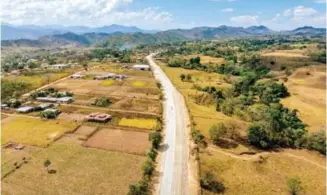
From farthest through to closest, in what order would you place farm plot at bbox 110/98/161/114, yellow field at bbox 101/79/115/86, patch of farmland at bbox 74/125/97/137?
yellow field at bbox 101/79/115/86 → farm plot at bbox 110/98/161/114 → patch of farmland at bbox 74/125/97/137

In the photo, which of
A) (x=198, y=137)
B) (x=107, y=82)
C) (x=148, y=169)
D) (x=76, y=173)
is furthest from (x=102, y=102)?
(x=148, y=169)

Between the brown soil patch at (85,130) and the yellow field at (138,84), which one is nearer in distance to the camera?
the brown soil patch at (85,130)

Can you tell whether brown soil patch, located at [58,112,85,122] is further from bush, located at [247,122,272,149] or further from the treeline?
bush, located at [247,122,272,149]

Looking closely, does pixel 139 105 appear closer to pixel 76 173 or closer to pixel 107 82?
pixel 107 82

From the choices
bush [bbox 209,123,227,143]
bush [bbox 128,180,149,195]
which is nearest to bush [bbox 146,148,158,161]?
bush [bbox 128,180,149,195]

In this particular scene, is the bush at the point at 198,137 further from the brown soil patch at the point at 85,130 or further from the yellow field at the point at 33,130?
the yellow field at the point at 33,130

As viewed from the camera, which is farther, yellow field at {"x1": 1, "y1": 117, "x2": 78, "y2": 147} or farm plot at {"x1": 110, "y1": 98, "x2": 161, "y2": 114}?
farm plot at {"x1": 110, "y1": 98, "x2": 161, "y2": 114}

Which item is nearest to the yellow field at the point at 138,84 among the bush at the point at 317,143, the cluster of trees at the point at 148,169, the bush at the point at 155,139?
the cluster of trees at the point at 148,169

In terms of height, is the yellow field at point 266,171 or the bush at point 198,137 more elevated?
the bush at point 198,137

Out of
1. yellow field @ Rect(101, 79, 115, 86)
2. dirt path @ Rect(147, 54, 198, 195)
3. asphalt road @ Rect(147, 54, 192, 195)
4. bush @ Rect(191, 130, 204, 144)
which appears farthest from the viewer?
yellow field @ Rect(101, 79, 115, 86)
